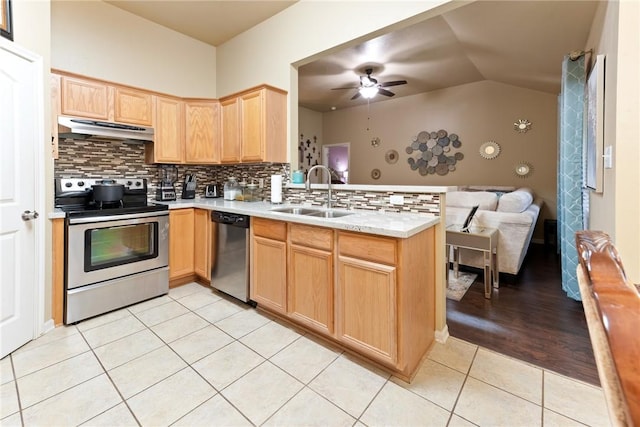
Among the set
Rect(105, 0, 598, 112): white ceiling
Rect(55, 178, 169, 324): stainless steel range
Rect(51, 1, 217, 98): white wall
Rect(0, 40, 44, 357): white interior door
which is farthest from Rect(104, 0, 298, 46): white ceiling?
Rect(55, 178, 169, 324): stainless steel range

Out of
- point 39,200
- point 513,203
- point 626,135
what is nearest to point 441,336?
point 626,135

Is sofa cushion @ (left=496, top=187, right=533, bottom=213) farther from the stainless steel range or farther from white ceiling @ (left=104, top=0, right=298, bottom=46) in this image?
the stainless steel range

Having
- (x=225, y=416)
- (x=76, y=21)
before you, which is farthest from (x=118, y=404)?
(x=76, y=21)

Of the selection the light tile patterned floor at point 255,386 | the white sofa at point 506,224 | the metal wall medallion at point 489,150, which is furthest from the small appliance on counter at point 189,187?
the metal wall medallion at point 489,150

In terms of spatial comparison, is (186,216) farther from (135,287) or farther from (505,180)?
(505,180)

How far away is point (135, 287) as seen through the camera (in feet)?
8.69

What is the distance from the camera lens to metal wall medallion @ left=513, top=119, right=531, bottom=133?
5.58 meters

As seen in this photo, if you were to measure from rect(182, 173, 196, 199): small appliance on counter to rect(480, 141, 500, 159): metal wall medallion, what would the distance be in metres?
5.65

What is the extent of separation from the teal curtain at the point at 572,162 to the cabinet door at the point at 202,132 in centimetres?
374

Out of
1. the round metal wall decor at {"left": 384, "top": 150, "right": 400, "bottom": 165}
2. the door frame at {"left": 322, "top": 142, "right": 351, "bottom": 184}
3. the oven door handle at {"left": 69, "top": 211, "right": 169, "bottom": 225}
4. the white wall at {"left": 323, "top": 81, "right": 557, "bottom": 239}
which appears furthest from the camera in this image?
the door frame at {"left": 322, "top": 142, "right": 351, "bottom": 184}

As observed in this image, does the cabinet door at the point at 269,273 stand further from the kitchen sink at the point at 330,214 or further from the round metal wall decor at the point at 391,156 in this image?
the round metal wall decor at the point at 391,156

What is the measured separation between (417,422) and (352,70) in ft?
16.7

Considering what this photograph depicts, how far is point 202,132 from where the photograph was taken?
3.45 metres

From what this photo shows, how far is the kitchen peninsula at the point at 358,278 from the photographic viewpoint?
163 centimetres
